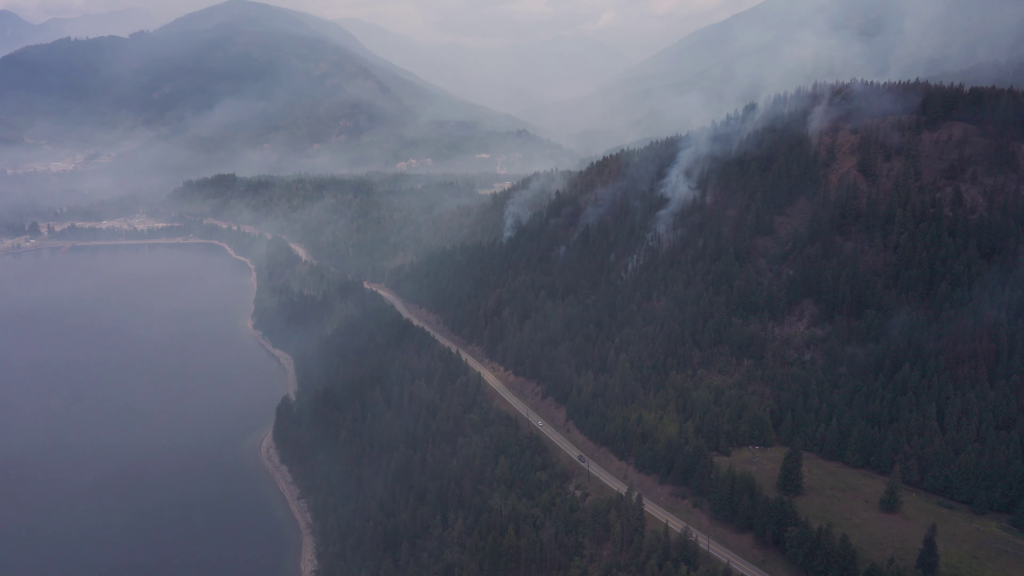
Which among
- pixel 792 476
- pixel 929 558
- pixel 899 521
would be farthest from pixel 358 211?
pixel 929 558

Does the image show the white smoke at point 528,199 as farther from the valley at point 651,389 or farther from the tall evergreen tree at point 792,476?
the tall evergreen tree at point 792,476

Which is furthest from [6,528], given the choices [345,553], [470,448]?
[470,448]

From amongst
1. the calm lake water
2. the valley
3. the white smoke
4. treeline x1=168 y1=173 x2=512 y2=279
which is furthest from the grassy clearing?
treeline x1=168 y1=173 x2=512 y2=279

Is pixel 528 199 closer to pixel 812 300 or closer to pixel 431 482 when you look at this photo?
pixel 812 300

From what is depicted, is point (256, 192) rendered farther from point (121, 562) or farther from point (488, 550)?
point (488, 550)

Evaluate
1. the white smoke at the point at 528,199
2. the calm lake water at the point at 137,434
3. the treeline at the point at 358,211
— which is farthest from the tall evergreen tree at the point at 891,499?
the treeline at the point at 358,211
